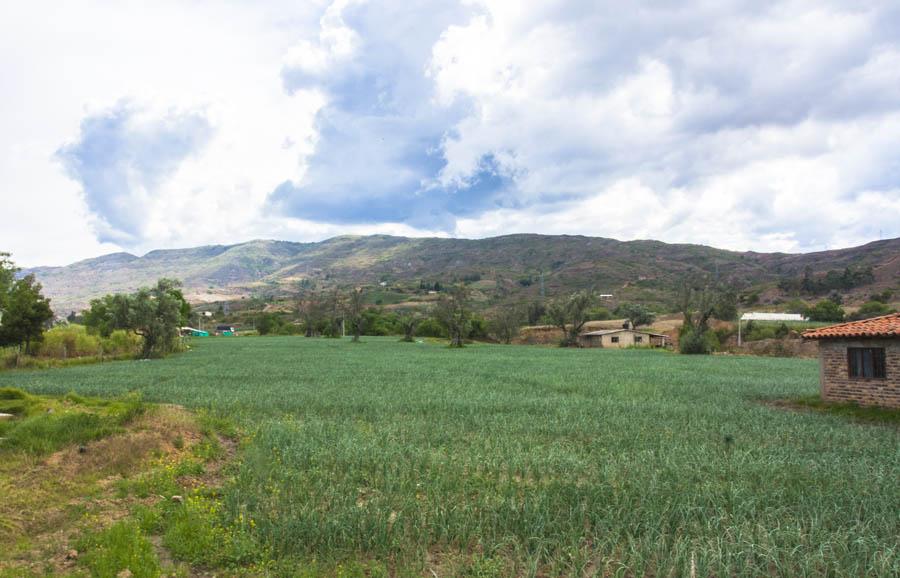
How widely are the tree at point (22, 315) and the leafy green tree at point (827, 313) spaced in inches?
4314

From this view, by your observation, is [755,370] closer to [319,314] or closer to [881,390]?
[881,390]

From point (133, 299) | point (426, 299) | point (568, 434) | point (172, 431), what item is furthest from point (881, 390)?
point (426, 299)

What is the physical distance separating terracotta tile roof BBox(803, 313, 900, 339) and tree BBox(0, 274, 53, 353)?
173ft

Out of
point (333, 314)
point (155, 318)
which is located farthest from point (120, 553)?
point (333, 314)

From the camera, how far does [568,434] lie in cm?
1584

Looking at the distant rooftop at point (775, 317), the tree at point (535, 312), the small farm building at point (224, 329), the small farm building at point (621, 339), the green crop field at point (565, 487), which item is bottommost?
the small farm building at point (621, 339)

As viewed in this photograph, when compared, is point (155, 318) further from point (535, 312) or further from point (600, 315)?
point (600, 315)

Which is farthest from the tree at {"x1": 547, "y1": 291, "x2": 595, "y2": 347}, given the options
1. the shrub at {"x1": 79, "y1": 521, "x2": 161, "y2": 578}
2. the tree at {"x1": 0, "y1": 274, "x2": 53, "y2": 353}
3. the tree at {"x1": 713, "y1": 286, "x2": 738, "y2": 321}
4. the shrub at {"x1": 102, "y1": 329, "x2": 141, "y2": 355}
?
the shrub at {"x1": 79, "y1": 521, "x2": 161, "y2": 578}

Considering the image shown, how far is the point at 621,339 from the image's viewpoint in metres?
92.9

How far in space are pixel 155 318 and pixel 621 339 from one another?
2901 inches

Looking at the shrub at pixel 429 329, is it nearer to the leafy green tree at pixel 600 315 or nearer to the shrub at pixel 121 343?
the leafy green tree at pixel 600 315

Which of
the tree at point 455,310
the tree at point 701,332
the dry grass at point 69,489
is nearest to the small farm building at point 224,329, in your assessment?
the tree at point 455,310

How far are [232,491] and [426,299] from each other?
163714 millimetres

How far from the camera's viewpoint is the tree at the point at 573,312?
86312mm
